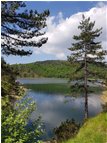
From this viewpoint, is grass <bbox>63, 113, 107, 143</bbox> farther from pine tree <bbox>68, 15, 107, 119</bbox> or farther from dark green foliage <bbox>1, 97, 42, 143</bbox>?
pine tree <bbox>68, 15, 107, 119</bbox>

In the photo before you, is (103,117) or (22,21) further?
(22,21)

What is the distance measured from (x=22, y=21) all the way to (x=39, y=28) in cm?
137

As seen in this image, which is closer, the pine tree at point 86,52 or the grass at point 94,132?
the grass at point 94,132

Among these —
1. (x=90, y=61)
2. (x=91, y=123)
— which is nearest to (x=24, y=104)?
(x=91, y=123)

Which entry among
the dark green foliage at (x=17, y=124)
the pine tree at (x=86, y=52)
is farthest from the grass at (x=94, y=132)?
the pine tree at (x=86, y=52)

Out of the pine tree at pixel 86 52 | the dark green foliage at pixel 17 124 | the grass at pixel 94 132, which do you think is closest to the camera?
the dark green foliage at pixel 17 124

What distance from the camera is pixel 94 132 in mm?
14859

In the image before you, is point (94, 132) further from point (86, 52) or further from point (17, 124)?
point (86, 52)

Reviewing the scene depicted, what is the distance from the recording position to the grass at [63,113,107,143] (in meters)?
13.6

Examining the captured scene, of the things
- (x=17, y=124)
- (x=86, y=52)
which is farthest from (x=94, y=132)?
(x=86, y=52)

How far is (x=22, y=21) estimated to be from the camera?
21781mm

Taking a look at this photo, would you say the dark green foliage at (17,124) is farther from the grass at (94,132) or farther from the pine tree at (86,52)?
the pine tree at (86,52)

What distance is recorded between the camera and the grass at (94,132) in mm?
13570

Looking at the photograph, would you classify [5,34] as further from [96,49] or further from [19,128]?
[96,49]
